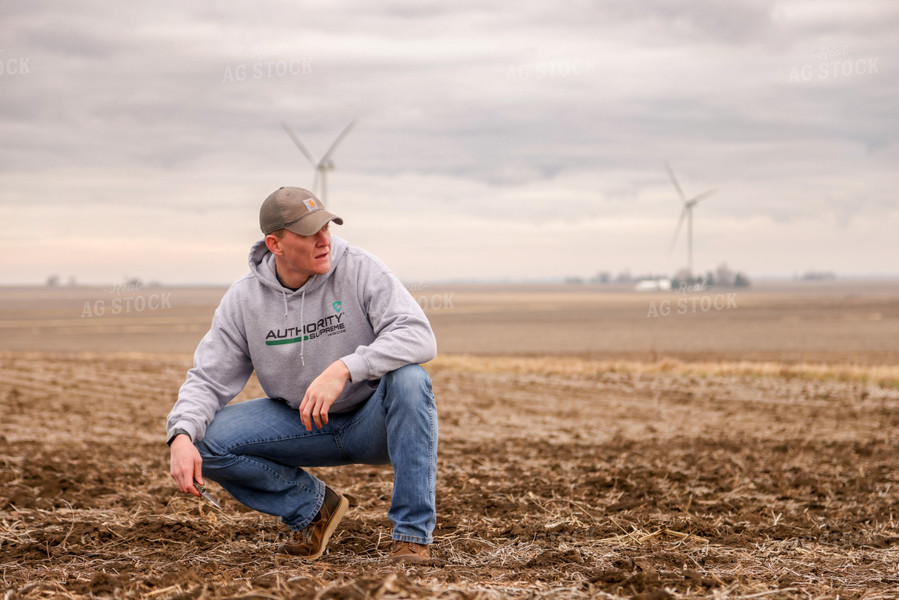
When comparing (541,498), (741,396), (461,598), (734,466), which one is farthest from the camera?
(741,396)

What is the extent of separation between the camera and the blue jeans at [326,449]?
13.1 feet

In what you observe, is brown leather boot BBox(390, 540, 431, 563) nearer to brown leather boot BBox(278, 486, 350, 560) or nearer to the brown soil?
the brown soil

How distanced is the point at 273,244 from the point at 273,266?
288 millimetres

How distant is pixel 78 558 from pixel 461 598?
2310 millimetres

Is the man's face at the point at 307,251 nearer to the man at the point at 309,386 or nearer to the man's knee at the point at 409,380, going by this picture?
the man at the point at 309,386

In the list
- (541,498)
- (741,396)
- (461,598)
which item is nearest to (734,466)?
(541,498)

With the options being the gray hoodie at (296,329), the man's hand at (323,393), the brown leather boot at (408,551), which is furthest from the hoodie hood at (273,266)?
the brown leather boot at (408,551)

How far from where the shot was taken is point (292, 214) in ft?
13.3

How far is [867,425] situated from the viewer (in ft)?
33.5

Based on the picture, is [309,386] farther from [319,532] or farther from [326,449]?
[319,532]

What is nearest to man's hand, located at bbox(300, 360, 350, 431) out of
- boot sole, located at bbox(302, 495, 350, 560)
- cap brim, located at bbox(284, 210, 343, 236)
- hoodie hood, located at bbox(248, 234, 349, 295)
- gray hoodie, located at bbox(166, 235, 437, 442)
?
gray hoodie, located at bbox(166, 235, 437, 442)

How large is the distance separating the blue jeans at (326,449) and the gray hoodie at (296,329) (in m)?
0.11

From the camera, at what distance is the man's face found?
4098 millimetres

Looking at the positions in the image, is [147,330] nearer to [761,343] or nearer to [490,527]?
[761,343]
